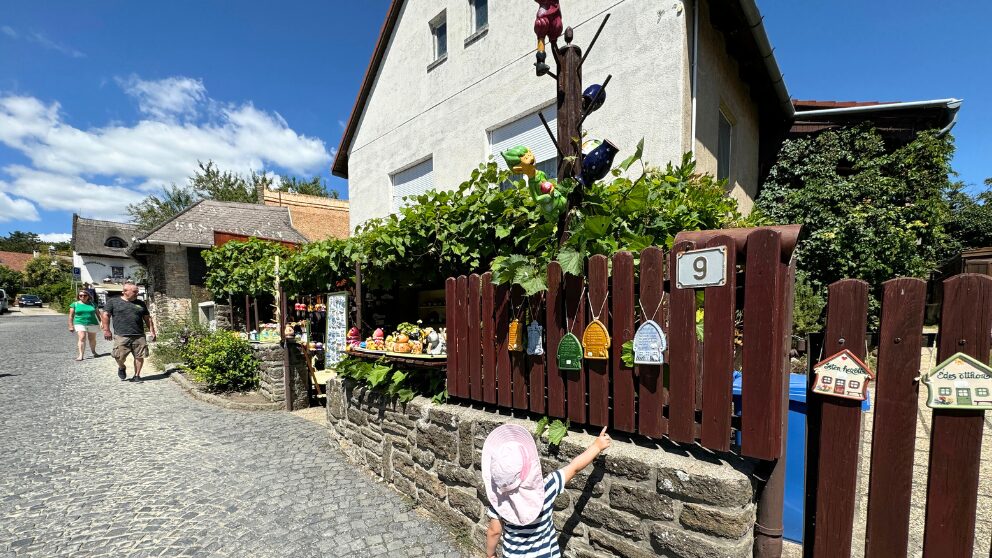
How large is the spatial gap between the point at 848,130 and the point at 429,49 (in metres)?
8.09

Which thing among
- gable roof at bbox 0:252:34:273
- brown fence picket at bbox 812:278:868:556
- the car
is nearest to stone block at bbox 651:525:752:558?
brown fence picket at bbox 812:278:868:556

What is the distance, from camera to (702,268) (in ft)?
6.28

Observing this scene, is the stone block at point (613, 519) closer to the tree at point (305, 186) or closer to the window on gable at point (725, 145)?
the window on gable at point (725, 145)

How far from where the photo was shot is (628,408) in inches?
85.8

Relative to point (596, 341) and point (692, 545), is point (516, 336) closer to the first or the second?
point (596, 341)

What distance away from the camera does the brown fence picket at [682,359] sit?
196cm

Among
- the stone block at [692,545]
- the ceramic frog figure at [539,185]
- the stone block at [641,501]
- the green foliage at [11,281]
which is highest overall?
the ceramic frog figure at [539,185]

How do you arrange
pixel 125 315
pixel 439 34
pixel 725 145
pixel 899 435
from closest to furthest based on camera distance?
pixel 899 435 → pixel 725 145 → pixel 125 315 → pixel 439 34

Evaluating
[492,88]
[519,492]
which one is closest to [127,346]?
[492,88]

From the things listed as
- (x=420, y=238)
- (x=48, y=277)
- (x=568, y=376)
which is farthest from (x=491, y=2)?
(x=48, y=277)

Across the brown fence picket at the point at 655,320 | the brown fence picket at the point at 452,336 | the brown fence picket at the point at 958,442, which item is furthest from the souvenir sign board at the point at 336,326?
the brown fence picket at the point at 958,442

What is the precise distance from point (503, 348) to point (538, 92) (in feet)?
Result: 14.7

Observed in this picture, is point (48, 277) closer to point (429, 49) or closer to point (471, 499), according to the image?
point (429, 49)

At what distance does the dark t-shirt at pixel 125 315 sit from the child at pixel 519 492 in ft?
30.1
